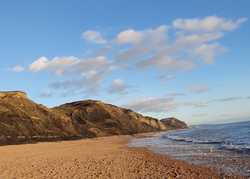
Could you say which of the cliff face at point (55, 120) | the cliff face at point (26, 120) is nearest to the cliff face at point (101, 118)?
the cliff face at point (55, 120)

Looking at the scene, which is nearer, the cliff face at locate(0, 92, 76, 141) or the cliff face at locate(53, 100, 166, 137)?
the cliff face at locate(0, 92, 76, 141)

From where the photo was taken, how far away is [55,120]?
3364 inches

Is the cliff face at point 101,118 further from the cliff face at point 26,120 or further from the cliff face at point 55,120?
the cliff face at point 26,120

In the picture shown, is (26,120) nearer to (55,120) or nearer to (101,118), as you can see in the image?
(55,120)

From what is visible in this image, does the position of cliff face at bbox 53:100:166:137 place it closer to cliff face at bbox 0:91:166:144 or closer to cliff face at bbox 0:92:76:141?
cliff face at bbox 0:91:166:144

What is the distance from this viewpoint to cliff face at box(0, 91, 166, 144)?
7319 centimetres

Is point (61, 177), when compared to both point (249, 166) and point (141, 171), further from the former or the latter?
point (249, 166)

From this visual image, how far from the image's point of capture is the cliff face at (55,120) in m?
73.2

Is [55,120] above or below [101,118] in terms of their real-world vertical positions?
below

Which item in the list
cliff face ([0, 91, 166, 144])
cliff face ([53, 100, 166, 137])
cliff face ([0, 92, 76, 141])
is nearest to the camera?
cliff face ([0, 92, 76, 141])

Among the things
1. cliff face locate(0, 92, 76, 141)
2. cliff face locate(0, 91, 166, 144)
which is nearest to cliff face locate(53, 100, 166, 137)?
cliff face locate(0, 91, 166, 144)

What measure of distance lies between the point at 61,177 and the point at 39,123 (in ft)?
208

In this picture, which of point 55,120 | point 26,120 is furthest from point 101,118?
point 26,120

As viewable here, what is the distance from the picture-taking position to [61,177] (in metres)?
18.6
